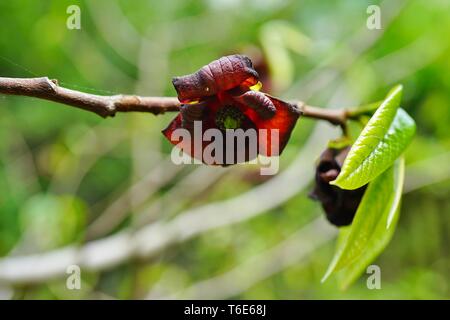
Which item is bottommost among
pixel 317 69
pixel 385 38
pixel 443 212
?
pixel 443 212

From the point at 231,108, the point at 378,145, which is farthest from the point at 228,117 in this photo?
the point at 378,145

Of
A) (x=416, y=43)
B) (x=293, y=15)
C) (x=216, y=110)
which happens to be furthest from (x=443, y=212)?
(x=216, y=110)

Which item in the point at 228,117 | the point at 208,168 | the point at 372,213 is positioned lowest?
the point at 372,213

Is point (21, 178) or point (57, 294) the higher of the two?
point (21, 178)

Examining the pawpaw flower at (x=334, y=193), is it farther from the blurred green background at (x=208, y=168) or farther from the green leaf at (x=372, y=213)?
the blurred green background at (x=208, y=168)

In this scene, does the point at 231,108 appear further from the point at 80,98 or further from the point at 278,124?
the point at 80,98

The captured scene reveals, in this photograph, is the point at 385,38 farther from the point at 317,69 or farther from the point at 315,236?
the point at 315,236
